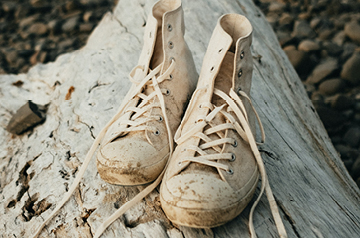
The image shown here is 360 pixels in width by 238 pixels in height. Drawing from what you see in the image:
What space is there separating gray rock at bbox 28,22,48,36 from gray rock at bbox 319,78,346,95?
19.3 ft

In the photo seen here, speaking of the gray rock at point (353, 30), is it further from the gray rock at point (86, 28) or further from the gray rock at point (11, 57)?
the gray rock at point (11, 57)

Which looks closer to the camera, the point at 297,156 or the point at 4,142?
the point at 297,156

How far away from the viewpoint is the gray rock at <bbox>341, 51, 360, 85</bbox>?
14.9 ft

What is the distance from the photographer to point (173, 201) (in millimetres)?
1550

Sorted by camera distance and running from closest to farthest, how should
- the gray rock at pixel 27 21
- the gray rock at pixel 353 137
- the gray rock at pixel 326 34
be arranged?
the gray rock at pixel 353 137 < the gray rock at pixel 326 34 < the gray rock at pixel 27 21

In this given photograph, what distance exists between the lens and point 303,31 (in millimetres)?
5820

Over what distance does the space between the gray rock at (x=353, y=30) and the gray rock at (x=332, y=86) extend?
135 centimetres

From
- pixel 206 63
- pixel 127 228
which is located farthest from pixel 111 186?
pixel 206 63

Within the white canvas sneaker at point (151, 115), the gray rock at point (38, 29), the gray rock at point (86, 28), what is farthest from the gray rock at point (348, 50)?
the gray rock at point (38, 29)

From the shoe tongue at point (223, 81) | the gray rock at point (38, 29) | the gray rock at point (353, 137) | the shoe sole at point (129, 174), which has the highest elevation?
the shoe tongue at point (223, 81)

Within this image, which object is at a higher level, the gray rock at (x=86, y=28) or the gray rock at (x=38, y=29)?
the gray rock at (x=38, y=29)

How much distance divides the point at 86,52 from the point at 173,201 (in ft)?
8.13

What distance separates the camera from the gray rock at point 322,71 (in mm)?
4711

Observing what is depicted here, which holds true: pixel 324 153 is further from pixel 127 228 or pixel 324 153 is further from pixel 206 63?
pixel 127 228
